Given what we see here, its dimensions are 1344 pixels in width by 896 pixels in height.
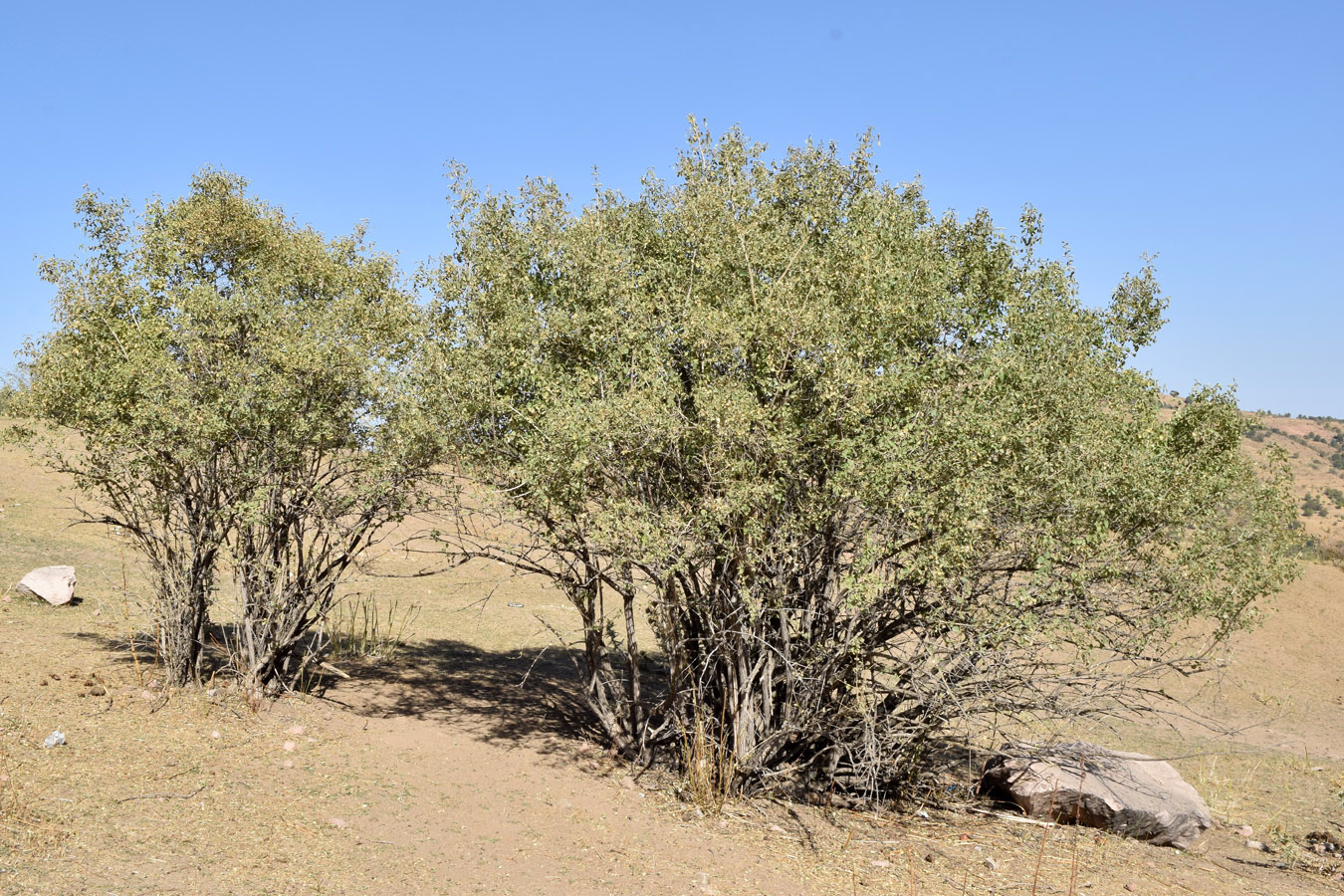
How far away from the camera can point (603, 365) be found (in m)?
8.74

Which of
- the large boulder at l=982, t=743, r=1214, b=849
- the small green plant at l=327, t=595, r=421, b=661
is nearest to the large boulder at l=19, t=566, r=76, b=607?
the small green plant at l=327, t=595, r=421, b=661

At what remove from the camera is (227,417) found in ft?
30.5

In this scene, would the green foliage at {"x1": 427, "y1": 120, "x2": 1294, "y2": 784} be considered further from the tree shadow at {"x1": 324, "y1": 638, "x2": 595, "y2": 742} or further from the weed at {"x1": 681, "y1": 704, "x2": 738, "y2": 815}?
the tree shadow at {"x1": 324, "y1": 638, "x2": 595, "y2": 742}

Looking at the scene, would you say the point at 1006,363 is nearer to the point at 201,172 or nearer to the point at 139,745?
the point at 139,745

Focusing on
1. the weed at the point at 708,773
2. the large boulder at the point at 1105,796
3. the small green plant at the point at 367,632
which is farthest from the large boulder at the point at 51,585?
the large boulder at the point at 1105,796

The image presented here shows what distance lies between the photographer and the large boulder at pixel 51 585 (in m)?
13.8

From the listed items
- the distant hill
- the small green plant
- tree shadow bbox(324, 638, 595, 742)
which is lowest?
tree shadow bbox(324, 638, 595, 742)

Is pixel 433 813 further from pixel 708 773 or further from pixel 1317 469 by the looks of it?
pixel 1317 469

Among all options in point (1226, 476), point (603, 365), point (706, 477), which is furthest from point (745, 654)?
point (1226, 476)

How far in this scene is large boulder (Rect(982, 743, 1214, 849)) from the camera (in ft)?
31.2

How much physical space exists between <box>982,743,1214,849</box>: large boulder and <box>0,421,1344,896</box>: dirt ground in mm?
246

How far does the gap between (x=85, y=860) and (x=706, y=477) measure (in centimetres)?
514

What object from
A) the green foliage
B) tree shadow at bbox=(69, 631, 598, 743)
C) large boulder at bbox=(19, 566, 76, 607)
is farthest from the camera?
large boulder at bbox=(19, 566, 76, 607)

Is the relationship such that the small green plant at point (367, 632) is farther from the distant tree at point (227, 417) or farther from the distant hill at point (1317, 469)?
the distant hill at point (1317, 469)
